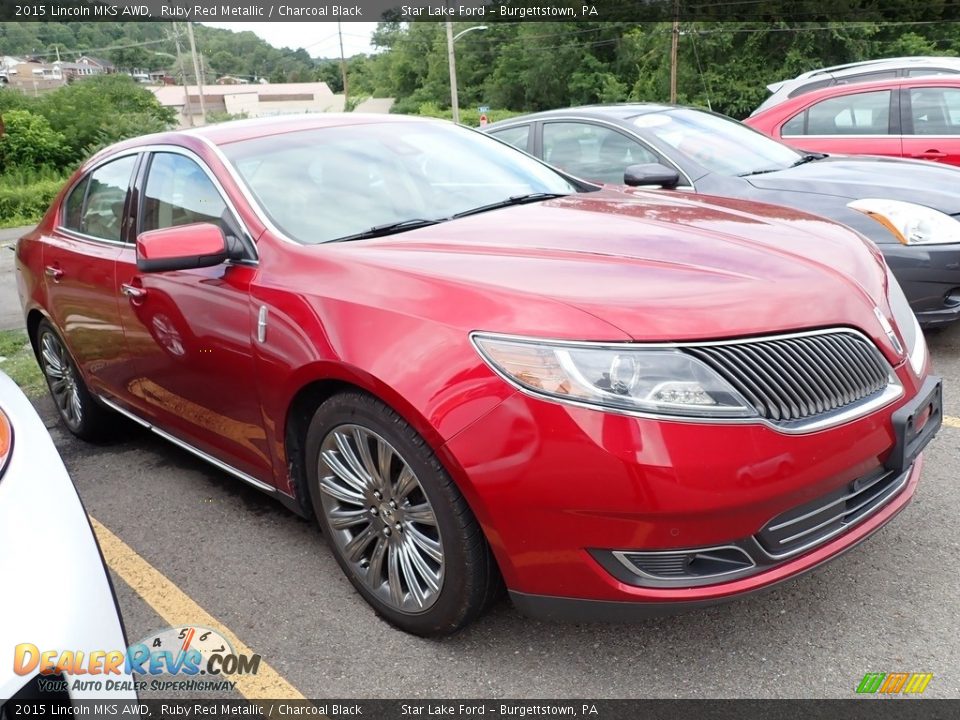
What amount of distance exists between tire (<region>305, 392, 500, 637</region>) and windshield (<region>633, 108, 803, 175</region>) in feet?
11.7

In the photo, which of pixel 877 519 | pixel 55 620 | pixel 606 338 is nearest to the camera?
pixel 55 620

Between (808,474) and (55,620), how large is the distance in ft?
5.29

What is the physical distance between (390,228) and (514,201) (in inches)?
22.8

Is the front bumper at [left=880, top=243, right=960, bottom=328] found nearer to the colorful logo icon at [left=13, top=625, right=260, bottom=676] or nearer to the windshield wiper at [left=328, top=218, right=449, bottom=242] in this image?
the windshield wiper at [left=328, top=218, right=449, bottom=242]

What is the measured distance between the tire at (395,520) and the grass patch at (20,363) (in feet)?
11.2

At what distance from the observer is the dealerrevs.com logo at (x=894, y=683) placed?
2.12 m

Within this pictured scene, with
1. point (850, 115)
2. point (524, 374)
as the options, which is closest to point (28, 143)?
point (850, 115)

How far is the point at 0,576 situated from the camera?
1447 millimetres

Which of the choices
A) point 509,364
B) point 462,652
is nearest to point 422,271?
point 509,364

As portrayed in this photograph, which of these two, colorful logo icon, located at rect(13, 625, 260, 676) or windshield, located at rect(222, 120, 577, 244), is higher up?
windshield, located at rect(222, 120, 577, 244)

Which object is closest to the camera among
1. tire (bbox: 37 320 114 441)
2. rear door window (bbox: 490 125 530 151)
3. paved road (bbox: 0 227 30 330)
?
tire (bbox: 37 320 114 441)

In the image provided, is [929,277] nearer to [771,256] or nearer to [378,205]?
[771,256]

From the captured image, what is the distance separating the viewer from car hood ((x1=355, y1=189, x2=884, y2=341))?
2.04 m

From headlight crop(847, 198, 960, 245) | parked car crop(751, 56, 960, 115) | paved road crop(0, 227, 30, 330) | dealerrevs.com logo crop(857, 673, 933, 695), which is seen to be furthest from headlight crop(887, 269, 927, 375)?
paved road crop(0, 227, 30, 330)
